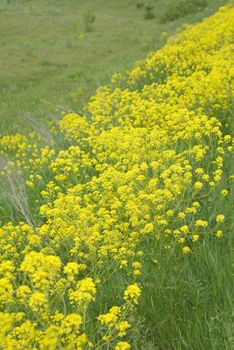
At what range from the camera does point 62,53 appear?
25.3m

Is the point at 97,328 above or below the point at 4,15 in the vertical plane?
below

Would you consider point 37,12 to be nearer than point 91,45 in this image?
No

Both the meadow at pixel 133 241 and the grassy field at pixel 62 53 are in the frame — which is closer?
the meadow at pixel 133 241

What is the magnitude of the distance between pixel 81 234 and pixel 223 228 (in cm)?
108

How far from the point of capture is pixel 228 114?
239 inches

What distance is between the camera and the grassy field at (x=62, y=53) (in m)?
14.3

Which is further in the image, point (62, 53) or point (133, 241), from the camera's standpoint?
point (62, 53)

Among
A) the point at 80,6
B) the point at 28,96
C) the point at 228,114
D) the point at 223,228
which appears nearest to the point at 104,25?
the point at 80,6

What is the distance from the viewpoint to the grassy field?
1433cm

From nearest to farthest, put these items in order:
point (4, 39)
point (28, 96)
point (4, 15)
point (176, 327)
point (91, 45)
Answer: point (176, 327), point (28, 96), point (91, 45), point (4, 39), point (4, 15)

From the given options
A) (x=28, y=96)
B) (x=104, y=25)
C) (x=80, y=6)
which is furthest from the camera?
(x=80, y=6)

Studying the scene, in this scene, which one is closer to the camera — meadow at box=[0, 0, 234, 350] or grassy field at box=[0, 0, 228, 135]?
meadow at box=[0, 0, 234, 350]

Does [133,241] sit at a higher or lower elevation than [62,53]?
higher

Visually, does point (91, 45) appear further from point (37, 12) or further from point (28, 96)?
point (37, 12)
